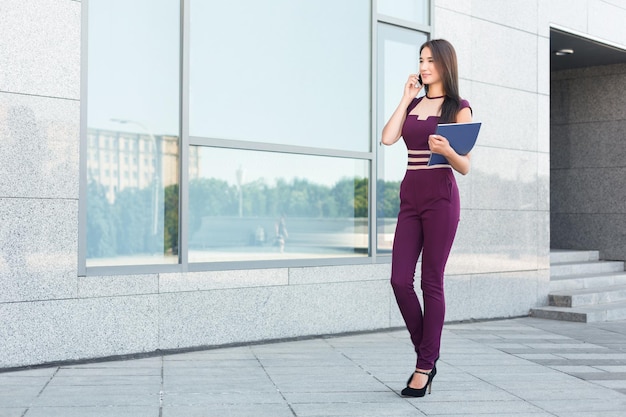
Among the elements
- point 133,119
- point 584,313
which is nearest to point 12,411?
point 133,119

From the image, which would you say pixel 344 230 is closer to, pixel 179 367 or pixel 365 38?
pixel 365 38

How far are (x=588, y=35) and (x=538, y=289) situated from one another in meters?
3.22

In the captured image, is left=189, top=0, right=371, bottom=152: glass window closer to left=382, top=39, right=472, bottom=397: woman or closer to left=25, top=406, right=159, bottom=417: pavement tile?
left=382, top=39, right=472, bottom=397: woman

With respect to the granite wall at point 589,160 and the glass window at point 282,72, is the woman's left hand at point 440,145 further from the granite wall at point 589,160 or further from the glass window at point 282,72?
the granite wall at point 589,160

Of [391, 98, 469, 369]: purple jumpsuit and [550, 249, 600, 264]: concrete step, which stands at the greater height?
[391, 98, 469, 369]: purple jumpsuit

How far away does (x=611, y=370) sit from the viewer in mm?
5938

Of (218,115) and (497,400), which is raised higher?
(218,115)

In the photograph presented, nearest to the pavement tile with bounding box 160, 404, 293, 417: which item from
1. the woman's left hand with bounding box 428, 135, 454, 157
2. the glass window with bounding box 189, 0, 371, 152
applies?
the woman's left hand with bounding box 428, 135, 454, 157

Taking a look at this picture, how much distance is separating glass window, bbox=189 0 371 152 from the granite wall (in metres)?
5.70

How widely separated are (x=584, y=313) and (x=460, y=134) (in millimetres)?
4947

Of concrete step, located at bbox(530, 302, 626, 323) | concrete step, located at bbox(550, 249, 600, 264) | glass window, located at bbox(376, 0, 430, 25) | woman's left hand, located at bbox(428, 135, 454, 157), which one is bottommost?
concrete step, located at bbox(530, 302, 626, 323)

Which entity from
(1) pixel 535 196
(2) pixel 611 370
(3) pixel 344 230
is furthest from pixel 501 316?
(2) pixel 611 370

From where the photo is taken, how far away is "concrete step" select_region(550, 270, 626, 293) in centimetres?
988

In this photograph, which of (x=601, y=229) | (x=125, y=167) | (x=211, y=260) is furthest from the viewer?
(x=601, y=229)
